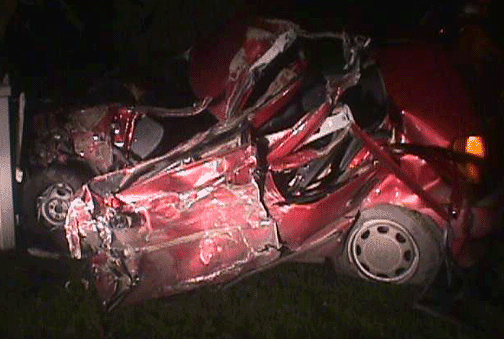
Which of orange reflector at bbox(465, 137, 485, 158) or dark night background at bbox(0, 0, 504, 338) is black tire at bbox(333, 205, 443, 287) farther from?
orange reflector at bbox(465, 137, 485, 158)

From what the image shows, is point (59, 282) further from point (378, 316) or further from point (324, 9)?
point (324, 9)

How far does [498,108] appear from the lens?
5949 mm

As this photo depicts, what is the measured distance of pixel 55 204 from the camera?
725 cm

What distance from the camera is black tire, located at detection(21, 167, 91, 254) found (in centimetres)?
722

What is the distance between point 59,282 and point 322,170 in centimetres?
227

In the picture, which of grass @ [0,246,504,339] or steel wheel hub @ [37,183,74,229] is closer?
grass @ [0,246,504,339]

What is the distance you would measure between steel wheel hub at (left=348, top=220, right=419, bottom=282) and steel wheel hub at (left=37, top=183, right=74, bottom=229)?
279cm

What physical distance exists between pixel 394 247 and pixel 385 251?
0.07 meters

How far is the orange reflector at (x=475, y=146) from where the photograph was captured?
18.4 feet

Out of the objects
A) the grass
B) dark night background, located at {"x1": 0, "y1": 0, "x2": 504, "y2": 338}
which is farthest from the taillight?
the grass

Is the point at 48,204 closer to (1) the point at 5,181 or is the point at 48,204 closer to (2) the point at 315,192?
(1) the point at 5,181

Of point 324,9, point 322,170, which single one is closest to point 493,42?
point 322,170

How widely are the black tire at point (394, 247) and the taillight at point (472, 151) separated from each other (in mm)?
424

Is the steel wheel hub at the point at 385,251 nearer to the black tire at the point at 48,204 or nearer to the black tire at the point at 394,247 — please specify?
the black tire at the point at 394,247
